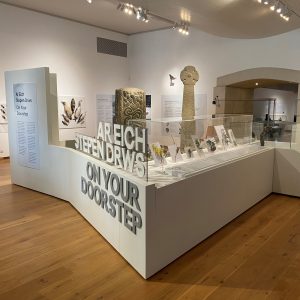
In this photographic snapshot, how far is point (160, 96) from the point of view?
969 cm

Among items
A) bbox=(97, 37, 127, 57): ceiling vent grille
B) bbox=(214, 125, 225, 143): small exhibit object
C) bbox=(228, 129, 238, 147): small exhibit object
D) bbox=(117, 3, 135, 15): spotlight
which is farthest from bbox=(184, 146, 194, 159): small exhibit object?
bbox=(97, 37, 127, 57): ceiling vent grille

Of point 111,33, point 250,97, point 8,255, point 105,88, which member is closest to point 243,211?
point 8,255

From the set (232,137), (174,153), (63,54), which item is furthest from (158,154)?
(63,54)

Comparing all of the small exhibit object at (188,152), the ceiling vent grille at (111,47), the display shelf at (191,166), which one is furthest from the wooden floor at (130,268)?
the ceiling vent grille at (111,47)

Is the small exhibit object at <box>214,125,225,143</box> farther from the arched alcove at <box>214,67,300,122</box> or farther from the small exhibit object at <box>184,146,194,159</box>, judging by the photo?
the arched alcove at <box>214,67,300,122</box>

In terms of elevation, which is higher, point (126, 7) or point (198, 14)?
point (126, 7)

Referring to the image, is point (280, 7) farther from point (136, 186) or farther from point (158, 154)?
point (136, 186)

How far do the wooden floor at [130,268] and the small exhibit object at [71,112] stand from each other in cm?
494

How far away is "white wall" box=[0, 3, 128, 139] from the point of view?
7.45 metres

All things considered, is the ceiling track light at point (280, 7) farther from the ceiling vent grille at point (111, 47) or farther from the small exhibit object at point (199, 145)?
the ceiling vent grille at point (111, 47)

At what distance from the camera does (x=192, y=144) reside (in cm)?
380

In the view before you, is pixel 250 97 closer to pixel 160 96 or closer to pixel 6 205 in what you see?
pixel 160 96

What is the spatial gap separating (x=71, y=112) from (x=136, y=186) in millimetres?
6818

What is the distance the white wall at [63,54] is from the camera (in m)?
7.45
